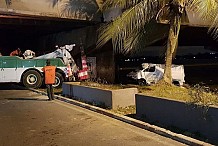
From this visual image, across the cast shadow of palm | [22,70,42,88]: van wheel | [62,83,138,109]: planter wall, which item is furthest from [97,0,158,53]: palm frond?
[22,70,42,88]: van wheel

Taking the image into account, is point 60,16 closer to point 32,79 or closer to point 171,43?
point 32,79

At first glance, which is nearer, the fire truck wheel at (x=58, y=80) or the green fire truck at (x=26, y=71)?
the green fire truck at (x=26, y=71)

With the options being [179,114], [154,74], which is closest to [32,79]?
[154,74]

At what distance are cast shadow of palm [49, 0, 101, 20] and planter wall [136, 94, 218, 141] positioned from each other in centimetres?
1235

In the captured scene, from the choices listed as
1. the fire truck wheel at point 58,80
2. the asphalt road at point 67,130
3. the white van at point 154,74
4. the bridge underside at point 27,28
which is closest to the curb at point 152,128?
the asphalt road at point 67,130

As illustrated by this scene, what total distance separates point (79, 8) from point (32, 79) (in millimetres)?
5252

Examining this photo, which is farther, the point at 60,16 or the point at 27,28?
the point at 27,28

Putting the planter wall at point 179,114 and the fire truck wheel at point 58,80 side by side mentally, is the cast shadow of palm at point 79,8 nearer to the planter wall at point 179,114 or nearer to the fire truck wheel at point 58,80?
the fire truck wheel at point 58,80

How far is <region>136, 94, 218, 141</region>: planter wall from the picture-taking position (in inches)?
281

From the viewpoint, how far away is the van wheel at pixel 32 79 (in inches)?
844

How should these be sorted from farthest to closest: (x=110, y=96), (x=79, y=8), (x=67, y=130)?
(x=79, y=8) → (x=110, y=96) → (x=67, y=130)

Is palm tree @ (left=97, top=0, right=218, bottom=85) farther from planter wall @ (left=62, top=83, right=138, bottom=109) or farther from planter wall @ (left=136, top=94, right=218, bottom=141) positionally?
planter wall @ (left=136, top=94, right=218, bottom=141)

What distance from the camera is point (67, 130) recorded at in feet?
29.1

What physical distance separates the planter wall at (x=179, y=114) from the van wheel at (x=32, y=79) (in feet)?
42.2
